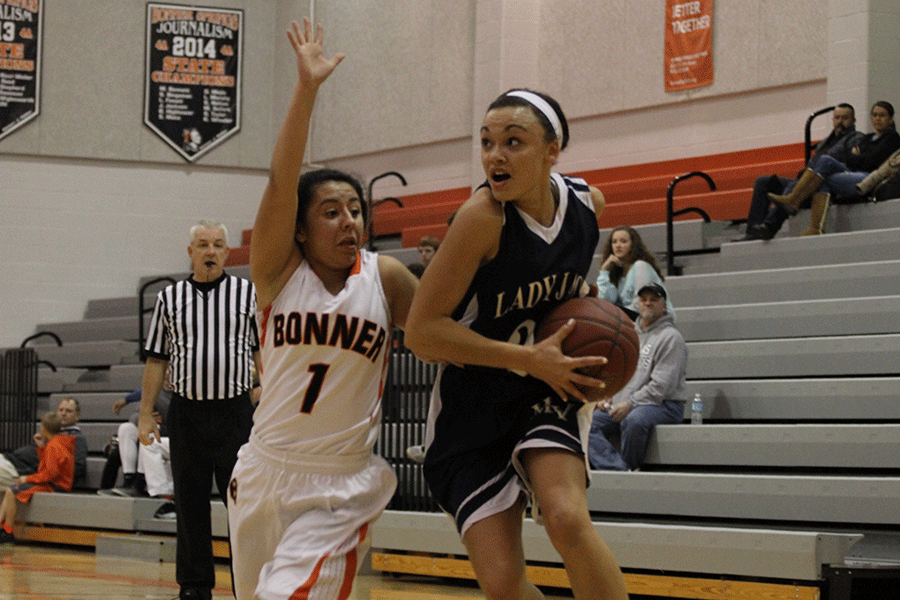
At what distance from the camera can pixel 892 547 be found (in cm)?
579

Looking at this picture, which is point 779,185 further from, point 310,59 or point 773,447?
point 310,59

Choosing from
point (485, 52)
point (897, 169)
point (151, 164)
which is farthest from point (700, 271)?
point (151, 164)

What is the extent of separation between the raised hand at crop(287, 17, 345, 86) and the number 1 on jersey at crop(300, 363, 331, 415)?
2.36 feet

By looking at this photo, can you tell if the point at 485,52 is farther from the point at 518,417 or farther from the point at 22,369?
the point at 518,417

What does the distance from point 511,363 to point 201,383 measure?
302 cm

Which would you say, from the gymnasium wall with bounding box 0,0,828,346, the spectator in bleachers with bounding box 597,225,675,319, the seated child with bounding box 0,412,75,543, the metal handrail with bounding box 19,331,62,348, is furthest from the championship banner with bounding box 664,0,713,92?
the metal handrail with bounding box 19,331,62,348

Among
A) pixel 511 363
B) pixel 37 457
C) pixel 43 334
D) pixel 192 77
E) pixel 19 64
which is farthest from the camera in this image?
pixel 192 77

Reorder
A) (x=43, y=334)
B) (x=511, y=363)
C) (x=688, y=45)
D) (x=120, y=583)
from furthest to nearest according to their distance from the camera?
(x=43, y=334) < (x=688, y=45) < (x=120, y=583) < (x=511, y=363)

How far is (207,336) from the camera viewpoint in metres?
5.83

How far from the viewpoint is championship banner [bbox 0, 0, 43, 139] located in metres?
14.0

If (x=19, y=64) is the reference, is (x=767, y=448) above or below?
below

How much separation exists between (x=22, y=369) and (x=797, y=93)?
7333 millimetres

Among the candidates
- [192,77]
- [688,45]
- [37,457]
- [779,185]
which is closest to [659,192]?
[688,45]

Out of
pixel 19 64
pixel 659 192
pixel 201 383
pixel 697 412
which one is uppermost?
pixel 19 64
